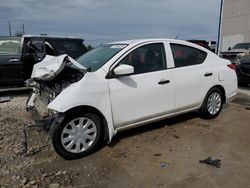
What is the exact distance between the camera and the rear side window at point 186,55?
483 cm

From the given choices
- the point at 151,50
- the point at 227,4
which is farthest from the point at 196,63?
the point at 227,4

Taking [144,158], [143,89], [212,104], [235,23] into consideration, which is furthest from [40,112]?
[235,23]

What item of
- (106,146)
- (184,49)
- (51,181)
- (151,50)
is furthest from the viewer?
(184,49)

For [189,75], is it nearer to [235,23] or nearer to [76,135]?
[76,135]

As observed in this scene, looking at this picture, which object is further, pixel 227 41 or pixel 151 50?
pixel 227 41

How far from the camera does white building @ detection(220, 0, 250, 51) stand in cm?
3015

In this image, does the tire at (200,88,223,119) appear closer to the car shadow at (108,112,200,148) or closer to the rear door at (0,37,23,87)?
the car shadow at (108,112,200,148)

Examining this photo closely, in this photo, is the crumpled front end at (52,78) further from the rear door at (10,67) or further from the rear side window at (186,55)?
the rear door at (10,67)

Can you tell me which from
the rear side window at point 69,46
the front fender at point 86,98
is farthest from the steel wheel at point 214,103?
the rear side window at point 69,46

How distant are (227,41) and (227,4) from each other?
493 centimetres

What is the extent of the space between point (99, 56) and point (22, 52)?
13.4ft

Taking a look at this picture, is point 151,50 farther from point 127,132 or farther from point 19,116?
point 19,116

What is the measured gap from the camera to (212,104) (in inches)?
216

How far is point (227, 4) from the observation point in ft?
109
